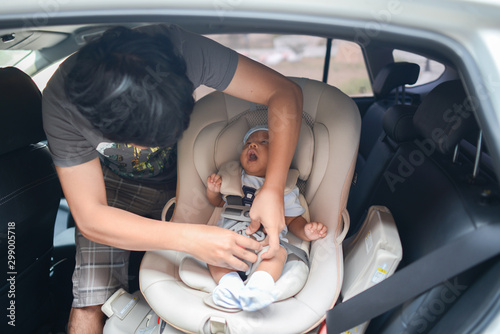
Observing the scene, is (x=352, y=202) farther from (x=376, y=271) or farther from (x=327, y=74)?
(x=327, y=74)

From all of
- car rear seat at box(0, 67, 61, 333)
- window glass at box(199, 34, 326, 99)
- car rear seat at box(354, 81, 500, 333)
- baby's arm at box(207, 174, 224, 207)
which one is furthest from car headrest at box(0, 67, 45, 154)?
window glass at box(199, 34, 326, 99)

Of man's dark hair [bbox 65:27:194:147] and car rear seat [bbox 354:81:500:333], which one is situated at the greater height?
man's dark hair [bbox 65:27:194:147]

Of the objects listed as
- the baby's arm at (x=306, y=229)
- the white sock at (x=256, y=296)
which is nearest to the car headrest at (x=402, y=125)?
the baby's arm at (x=306, y=229)

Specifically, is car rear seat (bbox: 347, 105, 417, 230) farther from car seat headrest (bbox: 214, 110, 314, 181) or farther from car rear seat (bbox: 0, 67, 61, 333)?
car rear seat (bbox: 0, 67, 61, 333)

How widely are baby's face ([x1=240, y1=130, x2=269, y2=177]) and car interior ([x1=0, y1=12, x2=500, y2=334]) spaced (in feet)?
0.25

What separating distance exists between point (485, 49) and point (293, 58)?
19.8 feet

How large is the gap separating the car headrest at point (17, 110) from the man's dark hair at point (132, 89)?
50 cm

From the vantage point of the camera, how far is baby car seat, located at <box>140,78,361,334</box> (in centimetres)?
123

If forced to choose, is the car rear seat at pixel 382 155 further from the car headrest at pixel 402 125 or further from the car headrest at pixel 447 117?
the car headrest at pixel 447 117

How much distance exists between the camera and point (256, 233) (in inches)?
58.4

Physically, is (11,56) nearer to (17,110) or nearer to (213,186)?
(17,110)

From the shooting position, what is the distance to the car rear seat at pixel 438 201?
106 cm

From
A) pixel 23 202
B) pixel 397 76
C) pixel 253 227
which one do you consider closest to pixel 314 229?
pixel 253 227

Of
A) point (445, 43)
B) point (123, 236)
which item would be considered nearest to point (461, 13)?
point (445, 43)
